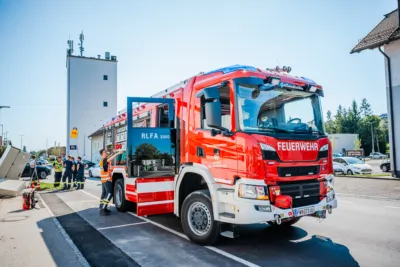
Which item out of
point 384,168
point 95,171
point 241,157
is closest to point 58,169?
point 95,171

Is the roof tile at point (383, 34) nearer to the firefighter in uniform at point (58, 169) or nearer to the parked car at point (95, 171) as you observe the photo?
the firefighter in uniform at point (58, 169)

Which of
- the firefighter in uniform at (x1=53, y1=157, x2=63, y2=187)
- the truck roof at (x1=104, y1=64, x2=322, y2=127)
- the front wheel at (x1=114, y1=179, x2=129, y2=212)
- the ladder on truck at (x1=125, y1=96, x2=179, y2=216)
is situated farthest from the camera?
the firefighter in uniform at (x1=53, y1=157, x2=63, y2=187)

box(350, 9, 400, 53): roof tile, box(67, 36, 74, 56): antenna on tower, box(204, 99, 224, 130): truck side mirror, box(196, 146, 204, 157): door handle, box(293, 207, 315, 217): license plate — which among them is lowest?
box(293, 207, 315, 217): license plate

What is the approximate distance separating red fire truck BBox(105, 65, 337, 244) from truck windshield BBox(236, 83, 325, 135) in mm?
18

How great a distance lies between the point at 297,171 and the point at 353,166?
19680 mm

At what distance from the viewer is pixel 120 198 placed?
8.45 metres

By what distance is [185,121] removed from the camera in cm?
586

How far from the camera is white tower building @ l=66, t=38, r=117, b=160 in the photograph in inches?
1759

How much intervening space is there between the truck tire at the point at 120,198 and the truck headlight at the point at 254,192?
4.84 meters

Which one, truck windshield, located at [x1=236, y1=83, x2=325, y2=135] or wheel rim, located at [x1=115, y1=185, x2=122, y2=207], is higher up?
truck windshield, located at [x1=236, y1=83, x2=325, y2=135]

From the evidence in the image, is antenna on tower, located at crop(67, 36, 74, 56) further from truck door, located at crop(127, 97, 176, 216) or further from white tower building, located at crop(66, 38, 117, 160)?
truck door, located at crop(127, 97, 176, 216)

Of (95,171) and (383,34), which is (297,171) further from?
(95,171)

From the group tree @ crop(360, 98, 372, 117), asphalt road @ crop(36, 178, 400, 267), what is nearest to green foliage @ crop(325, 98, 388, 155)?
tree @ crop(360, 98, 372, 117)

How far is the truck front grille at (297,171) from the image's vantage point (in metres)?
4.62
